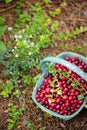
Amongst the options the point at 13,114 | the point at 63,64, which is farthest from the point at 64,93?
the point at 13,114

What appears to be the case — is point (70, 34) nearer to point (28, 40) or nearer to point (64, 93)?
point (28, 40)

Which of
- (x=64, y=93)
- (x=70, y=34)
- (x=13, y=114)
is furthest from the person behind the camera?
(x=70, y=34)

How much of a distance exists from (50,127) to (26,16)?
3.71 feet

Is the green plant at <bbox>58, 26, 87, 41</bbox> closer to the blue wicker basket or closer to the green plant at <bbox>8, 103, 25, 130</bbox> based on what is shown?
the blue wicker basket

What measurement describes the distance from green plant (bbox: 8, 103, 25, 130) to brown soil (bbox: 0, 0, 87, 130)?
31mm

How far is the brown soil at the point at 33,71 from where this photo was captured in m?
2.62

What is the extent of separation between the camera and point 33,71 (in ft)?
9.53

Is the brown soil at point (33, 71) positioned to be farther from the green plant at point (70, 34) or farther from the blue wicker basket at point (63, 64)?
the blue wicker basket at point (63, 64)

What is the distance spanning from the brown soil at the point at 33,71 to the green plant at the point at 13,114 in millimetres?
31

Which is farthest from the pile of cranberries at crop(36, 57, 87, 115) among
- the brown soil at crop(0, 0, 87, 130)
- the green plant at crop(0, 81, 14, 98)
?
the green plant at crop(0, 81, 14, 98)

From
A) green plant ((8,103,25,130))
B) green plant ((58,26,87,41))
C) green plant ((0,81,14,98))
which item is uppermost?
green plant ((58,26,87,41))

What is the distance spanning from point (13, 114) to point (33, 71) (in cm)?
43

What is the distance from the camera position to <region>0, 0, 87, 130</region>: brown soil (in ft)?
8.59

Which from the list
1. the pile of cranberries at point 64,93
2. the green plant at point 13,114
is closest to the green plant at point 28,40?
the green plant at point 13,114
